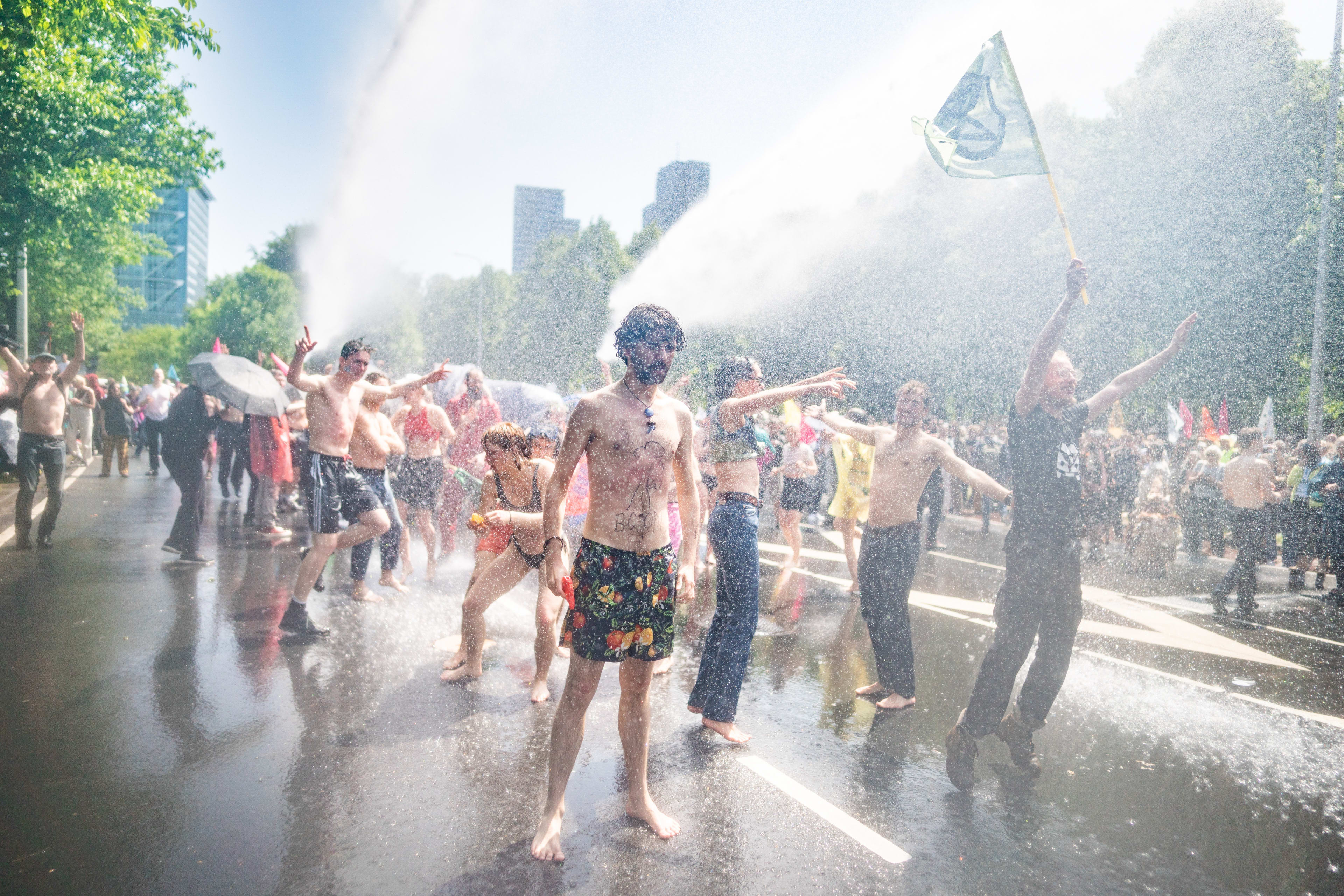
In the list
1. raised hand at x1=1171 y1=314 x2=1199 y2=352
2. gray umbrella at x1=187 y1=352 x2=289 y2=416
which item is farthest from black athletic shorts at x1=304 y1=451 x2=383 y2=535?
raised hand at x1=1171 y1=314 x2=1199 y2=352

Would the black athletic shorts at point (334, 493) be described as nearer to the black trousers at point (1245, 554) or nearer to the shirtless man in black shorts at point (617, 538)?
the shirtless man in black shorts at point (617, 538)

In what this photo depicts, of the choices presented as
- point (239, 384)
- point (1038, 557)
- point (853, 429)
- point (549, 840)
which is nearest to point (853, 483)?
point (853, 429)

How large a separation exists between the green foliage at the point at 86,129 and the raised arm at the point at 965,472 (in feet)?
42.8

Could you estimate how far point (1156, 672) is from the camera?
5.88 m

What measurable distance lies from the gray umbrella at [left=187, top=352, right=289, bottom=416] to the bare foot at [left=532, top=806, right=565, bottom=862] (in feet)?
24.3

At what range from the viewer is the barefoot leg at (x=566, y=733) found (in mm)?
3037

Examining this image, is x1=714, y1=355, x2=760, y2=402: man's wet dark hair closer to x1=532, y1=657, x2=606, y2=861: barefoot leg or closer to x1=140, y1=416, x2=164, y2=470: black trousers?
x1=532, y1=657, x2=606, y2=861: barefoot leg

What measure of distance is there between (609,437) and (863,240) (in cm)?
2539

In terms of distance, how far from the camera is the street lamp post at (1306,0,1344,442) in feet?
50.7

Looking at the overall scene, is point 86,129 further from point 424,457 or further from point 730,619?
Answer: point 730,619

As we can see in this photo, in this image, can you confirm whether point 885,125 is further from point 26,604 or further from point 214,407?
point 26,604

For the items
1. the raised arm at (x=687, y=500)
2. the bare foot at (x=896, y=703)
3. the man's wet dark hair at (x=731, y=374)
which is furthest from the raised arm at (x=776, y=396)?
the bare foot at (x=896, y=703)

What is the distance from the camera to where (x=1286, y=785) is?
3.96 metres

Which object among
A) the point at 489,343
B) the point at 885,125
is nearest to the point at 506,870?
the point at 885,125
